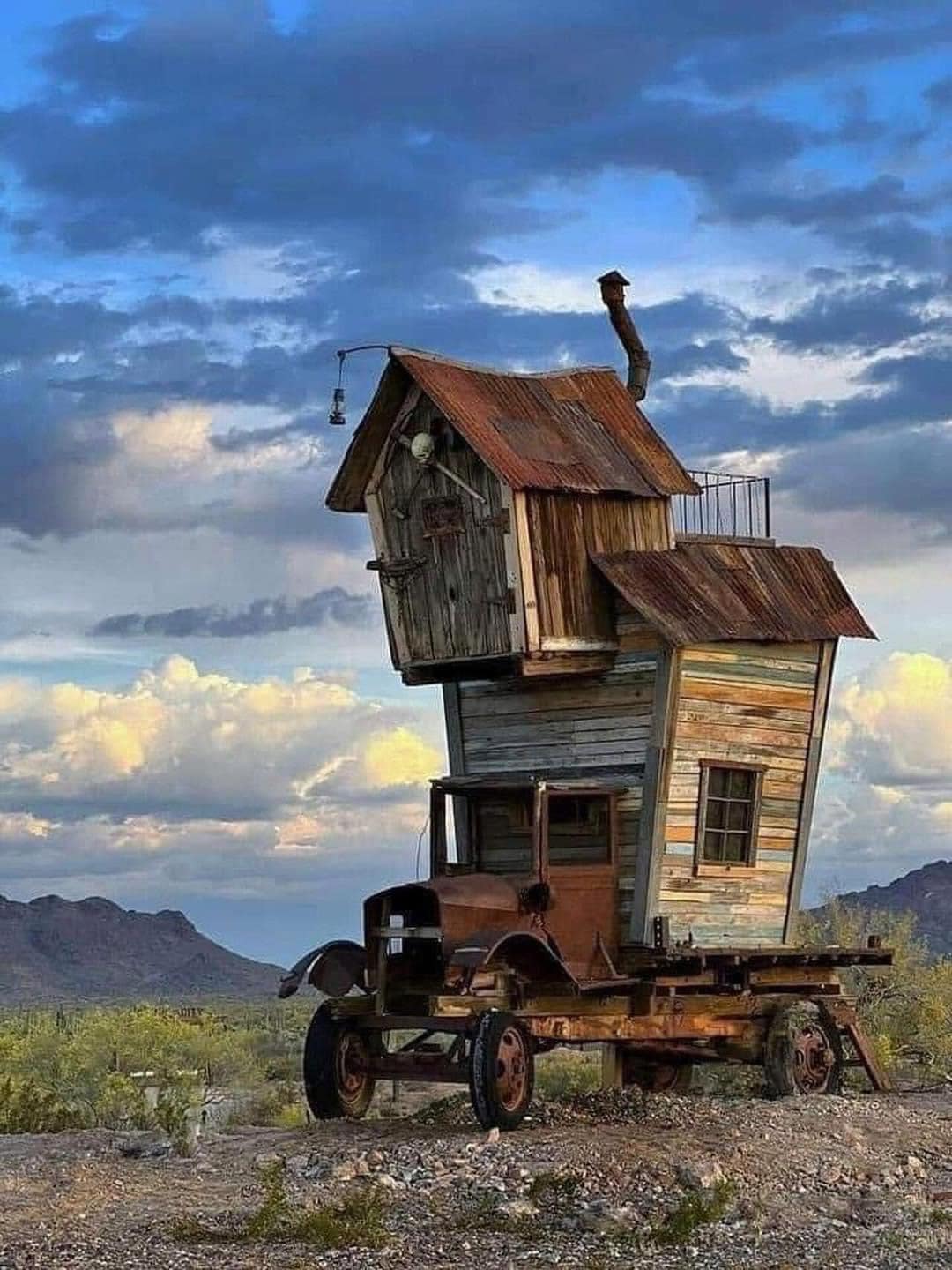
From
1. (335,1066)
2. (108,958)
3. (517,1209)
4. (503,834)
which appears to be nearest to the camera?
(517,1209)

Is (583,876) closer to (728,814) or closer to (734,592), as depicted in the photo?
(728,814)

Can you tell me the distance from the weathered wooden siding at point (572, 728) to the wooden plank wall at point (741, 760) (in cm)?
43

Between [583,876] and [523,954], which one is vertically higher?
[583,876]

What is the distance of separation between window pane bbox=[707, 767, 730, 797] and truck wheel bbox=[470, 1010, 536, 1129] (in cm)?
436

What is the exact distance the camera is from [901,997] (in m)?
31.6

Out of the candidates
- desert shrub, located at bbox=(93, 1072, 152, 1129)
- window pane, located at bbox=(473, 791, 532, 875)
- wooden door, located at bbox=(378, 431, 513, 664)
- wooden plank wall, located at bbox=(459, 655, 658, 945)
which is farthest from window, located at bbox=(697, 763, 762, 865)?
desert shrub, located at bbox=(93, 1072, 152, 1129)

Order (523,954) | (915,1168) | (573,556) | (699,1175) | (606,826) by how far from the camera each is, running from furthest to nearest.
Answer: (573,556)
(606,826)
(523,954)
(915,1168)
(699,1175)

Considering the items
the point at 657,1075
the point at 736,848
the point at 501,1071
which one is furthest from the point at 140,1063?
the point at 501,1071

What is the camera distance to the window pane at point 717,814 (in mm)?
21862

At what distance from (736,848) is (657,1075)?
3130 millimetres

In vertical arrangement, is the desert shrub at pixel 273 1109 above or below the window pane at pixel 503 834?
below

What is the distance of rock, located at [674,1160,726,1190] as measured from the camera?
50.7ft

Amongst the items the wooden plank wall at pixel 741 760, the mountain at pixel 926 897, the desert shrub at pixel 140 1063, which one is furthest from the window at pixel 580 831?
the mountain at pixel 926 897

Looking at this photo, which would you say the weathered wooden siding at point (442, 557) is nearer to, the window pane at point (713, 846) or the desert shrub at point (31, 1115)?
the window pane at point (713, 846)
